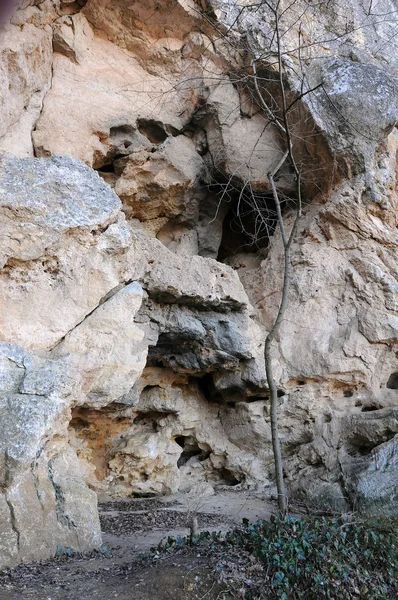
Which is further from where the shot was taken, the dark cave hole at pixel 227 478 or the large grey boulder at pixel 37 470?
the dark cave hole at pixel 227 478

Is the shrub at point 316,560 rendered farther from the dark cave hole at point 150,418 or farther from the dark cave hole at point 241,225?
the dark cave hole at point 241,225

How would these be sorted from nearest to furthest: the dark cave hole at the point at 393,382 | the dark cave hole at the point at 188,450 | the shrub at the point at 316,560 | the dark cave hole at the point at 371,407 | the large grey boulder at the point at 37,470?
1. the shrub at the point at 316,560
2. the large grey boulder at the point at 37,470
3. the dark cave hole at the point at 371,407
4. the dark cave hole at the point at 393,382
5. the dark cave hole at the point at 188,450

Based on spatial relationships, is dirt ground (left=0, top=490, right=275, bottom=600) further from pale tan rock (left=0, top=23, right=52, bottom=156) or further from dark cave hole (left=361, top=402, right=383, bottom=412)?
pale tan rock (left=0, top=23, right=52, bottom=156)

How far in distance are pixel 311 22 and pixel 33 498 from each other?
25.7ft

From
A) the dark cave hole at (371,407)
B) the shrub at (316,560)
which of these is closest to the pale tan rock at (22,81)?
the shrub at (316,560)

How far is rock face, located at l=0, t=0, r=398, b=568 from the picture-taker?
18.8ft

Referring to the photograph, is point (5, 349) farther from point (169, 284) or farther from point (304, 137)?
point (304, 137)

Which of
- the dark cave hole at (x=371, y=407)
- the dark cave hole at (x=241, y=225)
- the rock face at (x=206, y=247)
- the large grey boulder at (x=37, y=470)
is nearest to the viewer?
the large grey boulder at (x=37, y=470)

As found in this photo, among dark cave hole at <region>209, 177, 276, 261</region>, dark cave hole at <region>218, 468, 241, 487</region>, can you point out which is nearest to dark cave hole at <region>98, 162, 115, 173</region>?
dark cave hole at <region>209, 177, 276, 261</region>

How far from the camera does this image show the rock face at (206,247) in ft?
18.8

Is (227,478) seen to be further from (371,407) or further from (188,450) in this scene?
(371,407)

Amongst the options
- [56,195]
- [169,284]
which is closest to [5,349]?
A: [56,195]

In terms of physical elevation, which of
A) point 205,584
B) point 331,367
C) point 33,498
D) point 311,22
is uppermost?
point 311,22

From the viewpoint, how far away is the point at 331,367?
279 inches
